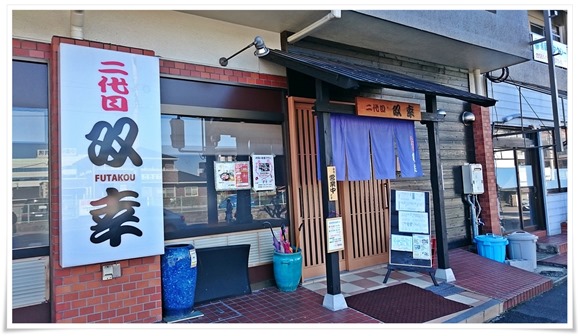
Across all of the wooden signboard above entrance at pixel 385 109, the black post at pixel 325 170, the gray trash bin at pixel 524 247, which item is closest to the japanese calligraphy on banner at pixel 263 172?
the black post at pixel 325 170

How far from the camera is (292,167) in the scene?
6156 mm

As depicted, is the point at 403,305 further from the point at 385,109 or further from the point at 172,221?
the point at 172,221

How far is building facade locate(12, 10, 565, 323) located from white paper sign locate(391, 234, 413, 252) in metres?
0.61

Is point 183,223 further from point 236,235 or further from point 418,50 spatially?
point 418,50

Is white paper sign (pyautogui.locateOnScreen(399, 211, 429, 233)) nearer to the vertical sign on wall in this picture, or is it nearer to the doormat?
the doormat

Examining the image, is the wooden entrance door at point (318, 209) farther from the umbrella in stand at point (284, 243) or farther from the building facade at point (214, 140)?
the umbrella in stand at point (284, 243)

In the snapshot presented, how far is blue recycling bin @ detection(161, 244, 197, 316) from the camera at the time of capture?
4.77m

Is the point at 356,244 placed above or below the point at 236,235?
below

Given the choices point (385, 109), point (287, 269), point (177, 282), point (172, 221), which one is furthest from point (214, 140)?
point (385, 109)

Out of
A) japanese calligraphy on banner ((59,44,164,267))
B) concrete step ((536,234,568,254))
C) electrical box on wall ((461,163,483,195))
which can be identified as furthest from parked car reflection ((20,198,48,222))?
concrete step ((536,234,568,254))

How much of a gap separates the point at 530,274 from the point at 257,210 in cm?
505

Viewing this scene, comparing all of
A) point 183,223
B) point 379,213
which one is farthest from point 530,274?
point 183,223

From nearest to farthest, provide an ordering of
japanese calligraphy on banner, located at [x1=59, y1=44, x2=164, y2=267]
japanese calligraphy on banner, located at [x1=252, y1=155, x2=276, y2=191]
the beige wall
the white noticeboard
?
1. japanese calligraphy on banner, located at [x1=59, y1=44, x2=164, y2=267]
2. the beige wall
3. the white noticeboard
4. japanese calligraphy on banner, located at [x1=252, y1=155, x2=276, y2=191]

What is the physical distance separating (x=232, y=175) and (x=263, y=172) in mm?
526
